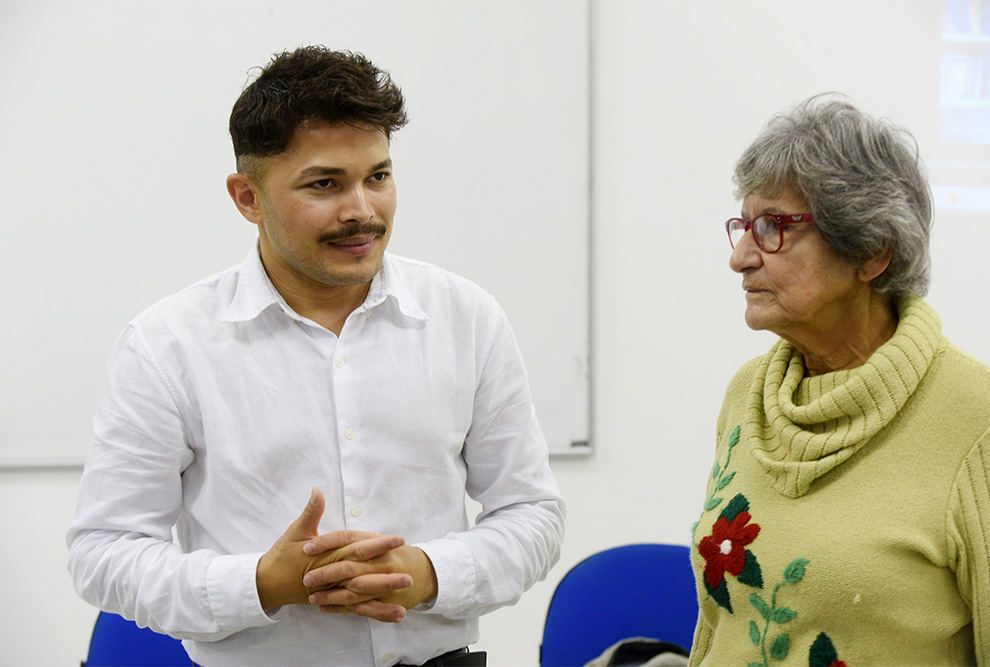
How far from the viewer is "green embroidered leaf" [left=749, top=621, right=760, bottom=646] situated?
135 cm

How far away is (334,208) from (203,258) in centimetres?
144

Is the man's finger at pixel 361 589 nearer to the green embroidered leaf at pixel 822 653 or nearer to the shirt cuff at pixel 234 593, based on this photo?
the shirt cuff at pixel 234 593

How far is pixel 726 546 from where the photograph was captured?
1.41m

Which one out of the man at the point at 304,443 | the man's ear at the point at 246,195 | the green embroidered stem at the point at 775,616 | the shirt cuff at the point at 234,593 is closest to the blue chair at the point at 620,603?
the man at the point at 304,443

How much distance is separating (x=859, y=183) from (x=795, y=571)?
0.61 meters

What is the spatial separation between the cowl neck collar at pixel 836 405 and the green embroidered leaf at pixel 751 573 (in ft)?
0.39

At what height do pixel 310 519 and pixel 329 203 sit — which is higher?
pixel 329 203

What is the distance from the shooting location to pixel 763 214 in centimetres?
138

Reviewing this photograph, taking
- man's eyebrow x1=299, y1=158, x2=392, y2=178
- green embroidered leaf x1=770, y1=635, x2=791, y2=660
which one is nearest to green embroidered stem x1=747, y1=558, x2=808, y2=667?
green embroidered leaf x1=770, y1=635, x2=791, y2=660

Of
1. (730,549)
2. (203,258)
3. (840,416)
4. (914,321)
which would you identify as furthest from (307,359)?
(203,258)

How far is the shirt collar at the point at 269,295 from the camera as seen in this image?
5.04 feet

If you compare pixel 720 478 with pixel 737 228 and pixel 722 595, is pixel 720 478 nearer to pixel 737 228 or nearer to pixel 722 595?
pixel 722 595

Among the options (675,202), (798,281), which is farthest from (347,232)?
(675,202)

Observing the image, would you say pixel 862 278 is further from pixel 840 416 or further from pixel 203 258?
pixel 203 258
